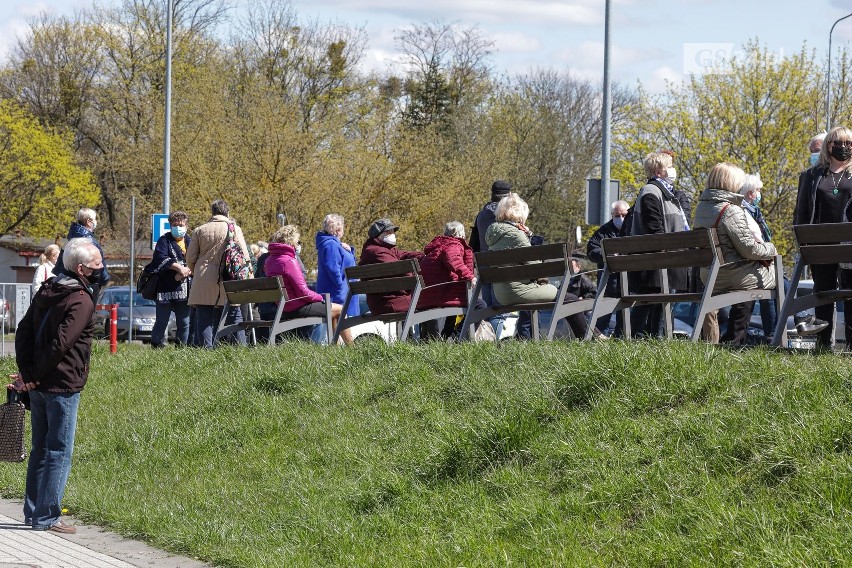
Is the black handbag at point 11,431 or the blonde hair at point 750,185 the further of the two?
the blonde hair at point 750,185

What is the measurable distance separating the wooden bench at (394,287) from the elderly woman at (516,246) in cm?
78

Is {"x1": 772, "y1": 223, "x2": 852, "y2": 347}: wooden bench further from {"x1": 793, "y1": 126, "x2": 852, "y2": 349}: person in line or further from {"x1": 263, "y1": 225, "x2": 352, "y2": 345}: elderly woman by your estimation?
{"x1": 263, "y1": 225, "x2": 352, "y2": 345}: elderly woman

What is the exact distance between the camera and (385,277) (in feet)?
40.2

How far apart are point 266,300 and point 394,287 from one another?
5.79 feet

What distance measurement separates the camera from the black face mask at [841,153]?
907 cm

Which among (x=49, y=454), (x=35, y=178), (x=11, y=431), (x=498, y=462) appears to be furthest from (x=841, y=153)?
(x=35, y=178)

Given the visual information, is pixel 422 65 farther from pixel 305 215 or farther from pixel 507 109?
pixel 305 215

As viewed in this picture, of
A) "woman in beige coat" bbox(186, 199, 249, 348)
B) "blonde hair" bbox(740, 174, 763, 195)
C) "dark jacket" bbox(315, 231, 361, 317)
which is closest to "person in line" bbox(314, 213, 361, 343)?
"dark jacket" bbox(315, 231, 361, 317)

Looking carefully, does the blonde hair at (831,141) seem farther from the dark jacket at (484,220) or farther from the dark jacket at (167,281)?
the dark jacket at (167,281)

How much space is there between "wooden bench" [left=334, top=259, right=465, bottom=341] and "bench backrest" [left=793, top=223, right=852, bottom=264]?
4.34 metres

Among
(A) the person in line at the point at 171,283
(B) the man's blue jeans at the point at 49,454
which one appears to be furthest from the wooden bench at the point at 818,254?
(A) the person in line at the point at 171,283

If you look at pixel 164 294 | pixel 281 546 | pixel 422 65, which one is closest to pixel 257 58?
pixel 422 65

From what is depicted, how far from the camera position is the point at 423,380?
29.2 ft

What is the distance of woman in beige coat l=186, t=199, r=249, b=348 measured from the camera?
48.1 ft
